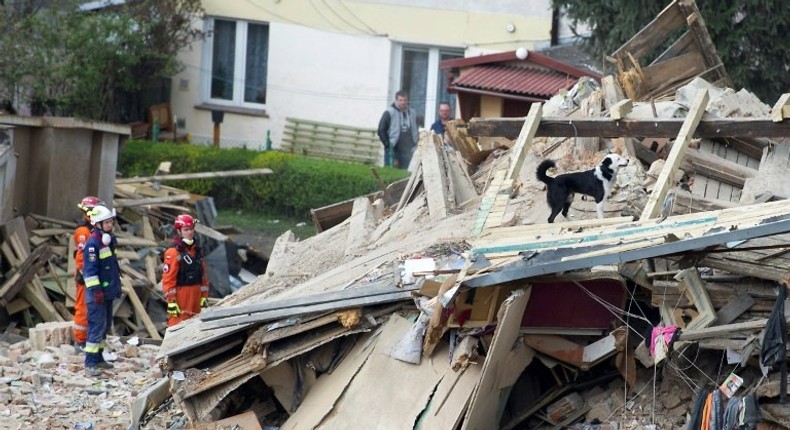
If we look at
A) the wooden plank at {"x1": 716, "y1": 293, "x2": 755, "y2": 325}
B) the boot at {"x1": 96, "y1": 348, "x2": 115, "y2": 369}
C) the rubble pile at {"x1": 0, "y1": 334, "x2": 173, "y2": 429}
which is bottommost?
the rubble pile at {"x1": 0, "y1": 334, "x2": 173, "y2": 429}

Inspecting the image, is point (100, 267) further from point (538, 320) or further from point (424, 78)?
point (424, 78)

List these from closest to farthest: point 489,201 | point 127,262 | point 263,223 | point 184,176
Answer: point 489,201, point 127,262, point 184,176, point 263,223

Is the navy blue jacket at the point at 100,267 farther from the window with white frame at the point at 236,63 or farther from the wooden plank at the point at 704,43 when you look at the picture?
the window with white frame at the point at 236,63

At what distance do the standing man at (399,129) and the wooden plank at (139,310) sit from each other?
22.1 ft

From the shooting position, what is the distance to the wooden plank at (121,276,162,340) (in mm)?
15258

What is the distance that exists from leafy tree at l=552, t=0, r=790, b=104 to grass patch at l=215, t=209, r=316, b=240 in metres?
5.91

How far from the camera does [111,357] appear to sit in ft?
43.8

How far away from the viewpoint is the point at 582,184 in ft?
33.9

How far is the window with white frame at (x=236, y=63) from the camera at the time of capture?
2705 centimetres

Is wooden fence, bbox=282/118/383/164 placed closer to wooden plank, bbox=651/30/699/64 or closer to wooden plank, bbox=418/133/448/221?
wooden plank, bbox=651/30/699/64

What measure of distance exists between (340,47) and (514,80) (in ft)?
19.8

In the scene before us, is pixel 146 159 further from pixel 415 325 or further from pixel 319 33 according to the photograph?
pixel 415 325

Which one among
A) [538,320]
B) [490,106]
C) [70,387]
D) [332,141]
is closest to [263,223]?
[332,141]

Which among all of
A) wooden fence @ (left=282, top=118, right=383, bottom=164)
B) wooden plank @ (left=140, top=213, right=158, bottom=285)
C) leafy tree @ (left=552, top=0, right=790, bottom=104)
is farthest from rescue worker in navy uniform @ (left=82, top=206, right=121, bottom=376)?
wooden fence @ (left=282, top=118, right=383, bottom=164)
